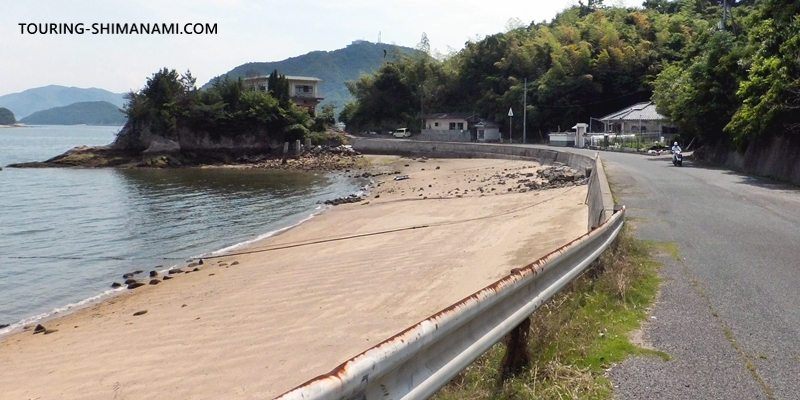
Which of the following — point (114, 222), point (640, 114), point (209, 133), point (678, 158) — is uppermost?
point (640, 114)

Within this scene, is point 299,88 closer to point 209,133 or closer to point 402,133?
point 402,133

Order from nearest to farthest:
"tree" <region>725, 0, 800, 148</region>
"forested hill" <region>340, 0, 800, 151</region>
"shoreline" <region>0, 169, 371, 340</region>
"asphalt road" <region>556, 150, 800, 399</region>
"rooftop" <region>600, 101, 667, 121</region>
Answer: "asphalt road" <region>556, 150, 800, 399</region>, "shoreline" <region>0, 169, 371, 340</region>, "tree" <region>725, 0, 800, 148</region>, "forested hill" <region>340, 0, 800, 151</region>, "rooftop" <region>600, 101, 667, 121</region>

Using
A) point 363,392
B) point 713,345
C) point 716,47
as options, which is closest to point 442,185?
point 716,47

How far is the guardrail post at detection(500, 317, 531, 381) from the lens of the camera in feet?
13.7

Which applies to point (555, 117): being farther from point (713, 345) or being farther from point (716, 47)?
point (713, 345)

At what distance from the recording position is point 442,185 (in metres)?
35.3

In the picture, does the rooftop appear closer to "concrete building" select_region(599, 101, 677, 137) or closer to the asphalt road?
"concrete building" select_region(599, 101, 677, 137)

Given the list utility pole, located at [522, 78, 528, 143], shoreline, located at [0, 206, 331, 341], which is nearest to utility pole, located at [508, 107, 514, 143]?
utility pole, located at [522, 78, 528, 143]

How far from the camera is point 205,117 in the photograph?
61.3 metres

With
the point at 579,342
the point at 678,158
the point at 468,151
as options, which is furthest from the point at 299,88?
the point at 579,342

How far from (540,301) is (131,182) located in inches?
1700

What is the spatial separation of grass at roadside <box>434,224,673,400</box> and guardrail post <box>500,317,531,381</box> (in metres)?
0.06

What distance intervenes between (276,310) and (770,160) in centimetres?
2074

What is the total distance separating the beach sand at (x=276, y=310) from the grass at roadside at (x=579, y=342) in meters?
3.22
